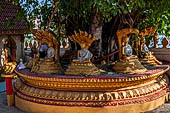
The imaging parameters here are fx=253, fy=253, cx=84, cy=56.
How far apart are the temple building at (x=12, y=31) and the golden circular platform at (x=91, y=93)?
5.50 metres

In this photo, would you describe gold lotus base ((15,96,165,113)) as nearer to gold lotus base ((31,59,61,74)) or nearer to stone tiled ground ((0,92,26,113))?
stone tiled ground ((0,92,26,113))

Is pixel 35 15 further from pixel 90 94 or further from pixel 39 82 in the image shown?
pixel 90 94

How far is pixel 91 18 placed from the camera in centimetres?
A: 852

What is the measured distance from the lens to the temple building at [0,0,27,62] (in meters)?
11.6

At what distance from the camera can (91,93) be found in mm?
6273

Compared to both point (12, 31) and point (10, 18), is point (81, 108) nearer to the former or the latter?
point (12, 31)

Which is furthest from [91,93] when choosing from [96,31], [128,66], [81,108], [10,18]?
[10,18]

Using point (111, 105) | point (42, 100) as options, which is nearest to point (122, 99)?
point (111, 105)

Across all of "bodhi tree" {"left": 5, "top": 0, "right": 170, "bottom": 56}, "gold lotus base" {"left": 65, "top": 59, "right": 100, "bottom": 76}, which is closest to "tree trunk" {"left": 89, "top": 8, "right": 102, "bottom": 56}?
"bodhi tree" {"left": 5, "top": 0, "right": 170, "bottom": 56}

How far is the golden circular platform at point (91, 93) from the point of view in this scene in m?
6.16

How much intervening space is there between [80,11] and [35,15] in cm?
159

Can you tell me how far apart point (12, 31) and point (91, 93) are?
6925 millimetres

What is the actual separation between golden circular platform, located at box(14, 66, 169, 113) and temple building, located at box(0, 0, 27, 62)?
5502mm

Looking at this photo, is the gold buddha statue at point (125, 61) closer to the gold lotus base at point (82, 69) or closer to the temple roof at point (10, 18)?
the gold lotus base at point (82, 69)
